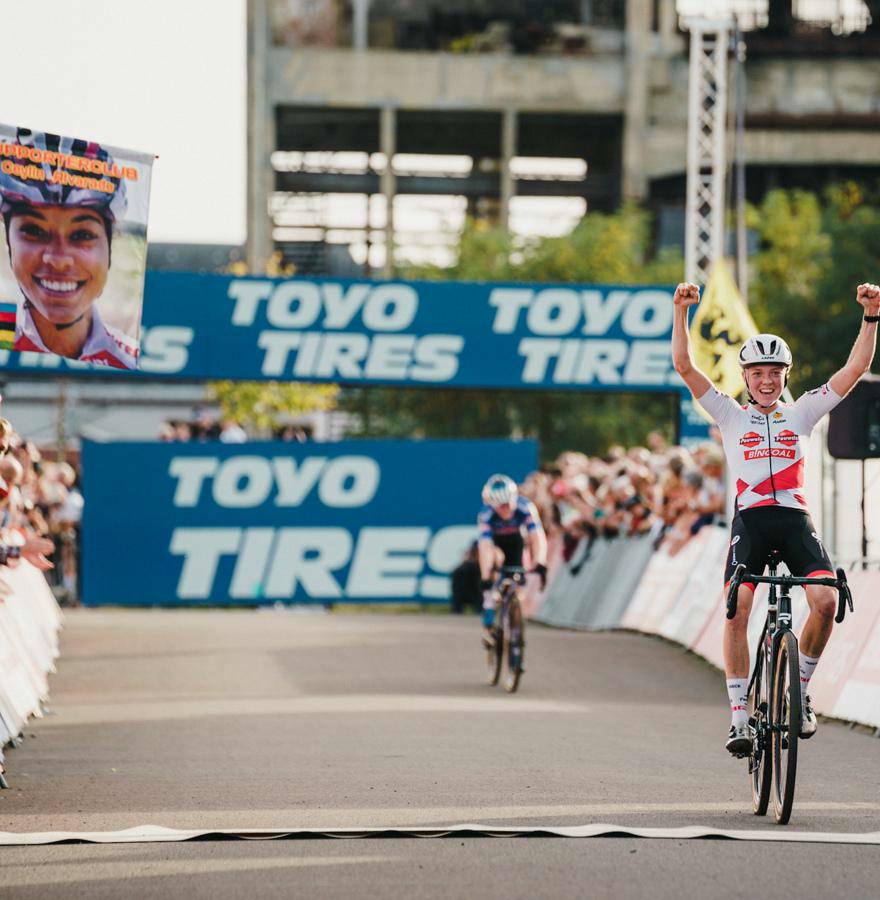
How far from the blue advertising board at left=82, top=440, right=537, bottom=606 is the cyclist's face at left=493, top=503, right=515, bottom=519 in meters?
12.4

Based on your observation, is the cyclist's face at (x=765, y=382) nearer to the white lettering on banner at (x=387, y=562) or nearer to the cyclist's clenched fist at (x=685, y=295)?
the cyclist's clenched fist at (x=685, y=295)

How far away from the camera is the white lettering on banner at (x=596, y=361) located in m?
28.9

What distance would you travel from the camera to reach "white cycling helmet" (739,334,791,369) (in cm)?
940

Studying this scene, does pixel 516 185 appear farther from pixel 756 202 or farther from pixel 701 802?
pixel 701 802

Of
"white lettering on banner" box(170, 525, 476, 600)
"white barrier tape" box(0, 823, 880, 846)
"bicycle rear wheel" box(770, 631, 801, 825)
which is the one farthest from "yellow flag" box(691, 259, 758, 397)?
"white barrier tape" box(0, 823, 880, 846)

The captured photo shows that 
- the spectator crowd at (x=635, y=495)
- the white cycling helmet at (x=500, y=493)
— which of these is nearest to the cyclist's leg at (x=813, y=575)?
the white cycling helmet at (x=500, y=493)

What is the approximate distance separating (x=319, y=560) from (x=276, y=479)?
1.33 meters

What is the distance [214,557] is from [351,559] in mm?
1974

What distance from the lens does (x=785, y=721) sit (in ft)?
29.4

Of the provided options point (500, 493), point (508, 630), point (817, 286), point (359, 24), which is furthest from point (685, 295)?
point (359, 24)

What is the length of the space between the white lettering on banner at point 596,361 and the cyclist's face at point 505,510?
36.9 ft

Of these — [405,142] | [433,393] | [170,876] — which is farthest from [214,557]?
[405,142]

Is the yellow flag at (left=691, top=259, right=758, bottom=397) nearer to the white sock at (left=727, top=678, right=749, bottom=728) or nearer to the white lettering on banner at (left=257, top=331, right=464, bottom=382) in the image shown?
the white lettering on banner at (left=257, top=331, right=464, bottom=382)

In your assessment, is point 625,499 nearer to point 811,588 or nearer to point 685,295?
point 685,295
